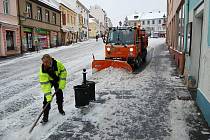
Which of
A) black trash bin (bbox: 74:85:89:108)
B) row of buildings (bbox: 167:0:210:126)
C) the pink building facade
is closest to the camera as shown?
row of buildings (bbox: 167:0:210:126)

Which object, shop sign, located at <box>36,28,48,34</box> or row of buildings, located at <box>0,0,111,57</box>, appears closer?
row of buildings, located at <box>0,0,111,57</box>

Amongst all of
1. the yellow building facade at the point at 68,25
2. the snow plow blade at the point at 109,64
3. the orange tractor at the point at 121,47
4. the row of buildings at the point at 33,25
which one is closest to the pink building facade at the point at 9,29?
the row of buildings at the point at 33,25

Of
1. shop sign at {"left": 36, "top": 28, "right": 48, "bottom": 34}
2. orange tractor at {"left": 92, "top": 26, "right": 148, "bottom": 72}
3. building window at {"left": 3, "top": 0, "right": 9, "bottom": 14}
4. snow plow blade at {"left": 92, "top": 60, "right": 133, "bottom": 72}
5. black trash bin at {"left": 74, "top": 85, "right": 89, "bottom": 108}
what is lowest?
black trash bin at {"left": 74, "top": 85, "right": 89, "bottom": 108}

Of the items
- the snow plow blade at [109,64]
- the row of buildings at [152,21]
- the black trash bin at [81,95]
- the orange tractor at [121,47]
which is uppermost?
the row of buildings at [152,21]

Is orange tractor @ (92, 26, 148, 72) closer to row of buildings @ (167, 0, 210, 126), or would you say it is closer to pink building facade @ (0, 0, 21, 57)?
row of buildings @ (167, 0, 210, 126)

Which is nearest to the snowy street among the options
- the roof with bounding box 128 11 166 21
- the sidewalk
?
the sidewalk

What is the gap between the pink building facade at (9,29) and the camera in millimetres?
24734

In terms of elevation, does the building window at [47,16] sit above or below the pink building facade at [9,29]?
above

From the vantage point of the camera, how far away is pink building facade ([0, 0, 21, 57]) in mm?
24734

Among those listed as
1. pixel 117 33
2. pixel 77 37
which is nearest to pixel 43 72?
pixel 117 33

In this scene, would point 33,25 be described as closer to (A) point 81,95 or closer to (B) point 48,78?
(A) point 81,95

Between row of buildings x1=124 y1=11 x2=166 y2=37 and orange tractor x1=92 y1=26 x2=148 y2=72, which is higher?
row of buildings x1=124 y1=11 x2=166 y2=37

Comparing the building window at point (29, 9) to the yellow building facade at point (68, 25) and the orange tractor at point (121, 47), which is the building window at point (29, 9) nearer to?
the yellow building facade at point (68, 25)

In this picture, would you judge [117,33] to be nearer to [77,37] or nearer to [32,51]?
[32,51]
